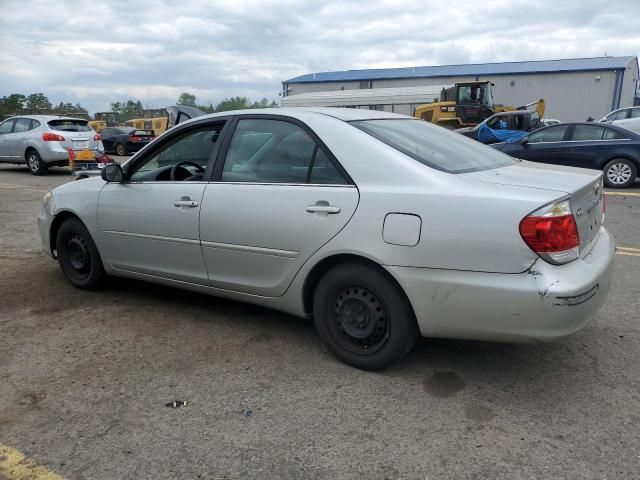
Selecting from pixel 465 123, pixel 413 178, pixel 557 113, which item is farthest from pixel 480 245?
pixel 557 113

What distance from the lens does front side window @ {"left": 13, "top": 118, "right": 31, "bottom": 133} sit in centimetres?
1453

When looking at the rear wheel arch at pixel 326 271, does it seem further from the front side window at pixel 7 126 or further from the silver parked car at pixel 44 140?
the front side window at pixel 7 126

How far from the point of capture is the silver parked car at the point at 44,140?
1405cm

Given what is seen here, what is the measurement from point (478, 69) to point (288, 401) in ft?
165

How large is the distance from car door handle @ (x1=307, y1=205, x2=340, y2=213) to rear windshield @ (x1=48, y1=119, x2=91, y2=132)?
43.4 ft

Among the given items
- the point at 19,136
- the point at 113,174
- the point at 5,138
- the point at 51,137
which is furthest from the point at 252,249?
the point at 5,138

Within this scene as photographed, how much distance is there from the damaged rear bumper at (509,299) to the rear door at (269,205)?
58 centimetres

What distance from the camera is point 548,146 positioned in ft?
36.3

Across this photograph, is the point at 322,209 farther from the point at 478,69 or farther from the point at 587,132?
the point at 478,69

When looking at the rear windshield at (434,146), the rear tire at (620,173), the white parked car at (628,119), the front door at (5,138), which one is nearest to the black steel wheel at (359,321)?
the rear windshield at (434,146)

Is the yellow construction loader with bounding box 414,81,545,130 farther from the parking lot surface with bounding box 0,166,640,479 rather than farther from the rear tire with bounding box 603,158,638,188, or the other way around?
the parking lot surface with bounding box 0,166,640,479

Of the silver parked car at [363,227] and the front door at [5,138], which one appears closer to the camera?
the silver parked car at [363,227]

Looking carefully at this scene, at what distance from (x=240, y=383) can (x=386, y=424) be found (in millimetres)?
899

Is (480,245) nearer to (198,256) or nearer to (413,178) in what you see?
(413,178)
